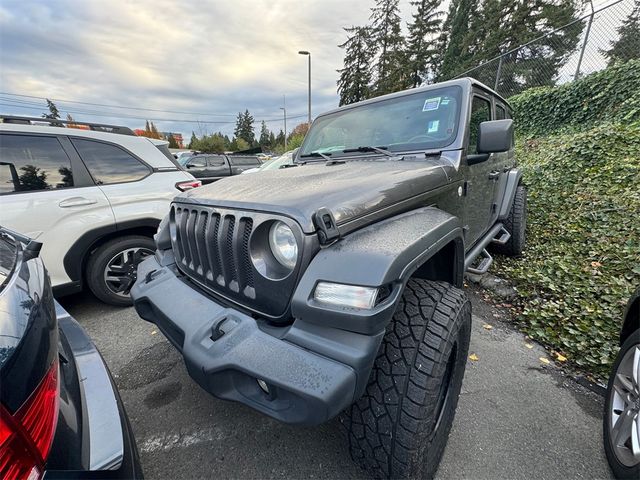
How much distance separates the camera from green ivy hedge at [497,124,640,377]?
2629mm

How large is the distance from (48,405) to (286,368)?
67 cm

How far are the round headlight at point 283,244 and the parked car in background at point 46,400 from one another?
2.58ft

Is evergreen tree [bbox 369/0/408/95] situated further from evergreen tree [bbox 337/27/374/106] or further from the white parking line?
the white parking line

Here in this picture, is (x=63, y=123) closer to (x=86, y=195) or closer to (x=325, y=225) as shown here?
(x=86, y=195)

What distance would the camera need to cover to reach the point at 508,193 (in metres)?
3.60

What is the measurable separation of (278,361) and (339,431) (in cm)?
77

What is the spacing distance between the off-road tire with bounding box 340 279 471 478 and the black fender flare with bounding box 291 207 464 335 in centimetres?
26

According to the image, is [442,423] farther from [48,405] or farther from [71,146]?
A: [71,146]

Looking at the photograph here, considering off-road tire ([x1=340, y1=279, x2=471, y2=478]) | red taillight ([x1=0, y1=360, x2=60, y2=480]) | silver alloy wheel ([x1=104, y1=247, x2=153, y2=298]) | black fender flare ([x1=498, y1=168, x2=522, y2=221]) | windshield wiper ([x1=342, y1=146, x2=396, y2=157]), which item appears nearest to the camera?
red taillight ([x1=0, y1=360, x2=60, y2=480])

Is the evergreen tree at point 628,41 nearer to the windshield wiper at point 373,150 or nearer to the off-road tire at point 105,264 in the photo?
the windshield wiper at point 373,150

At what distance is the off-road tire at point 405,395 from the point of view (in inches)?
47.7

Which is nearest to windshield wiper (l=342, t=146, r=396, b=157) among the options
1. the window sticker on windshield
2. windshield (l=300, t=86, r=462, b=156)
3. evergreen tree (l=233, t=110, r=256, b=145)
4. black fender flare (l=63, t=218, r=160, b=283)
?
windshield (l=300, t=86, r=462, b=156)

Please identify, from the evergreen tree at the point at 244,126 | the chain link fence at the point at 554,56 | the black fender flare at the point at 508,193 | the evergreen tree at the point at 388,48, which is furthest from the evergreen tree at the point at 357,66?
the evergreen tree at the point at 244,126

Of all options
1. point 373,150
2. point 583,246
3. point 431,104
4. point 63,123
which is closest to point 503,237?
point 583,246
